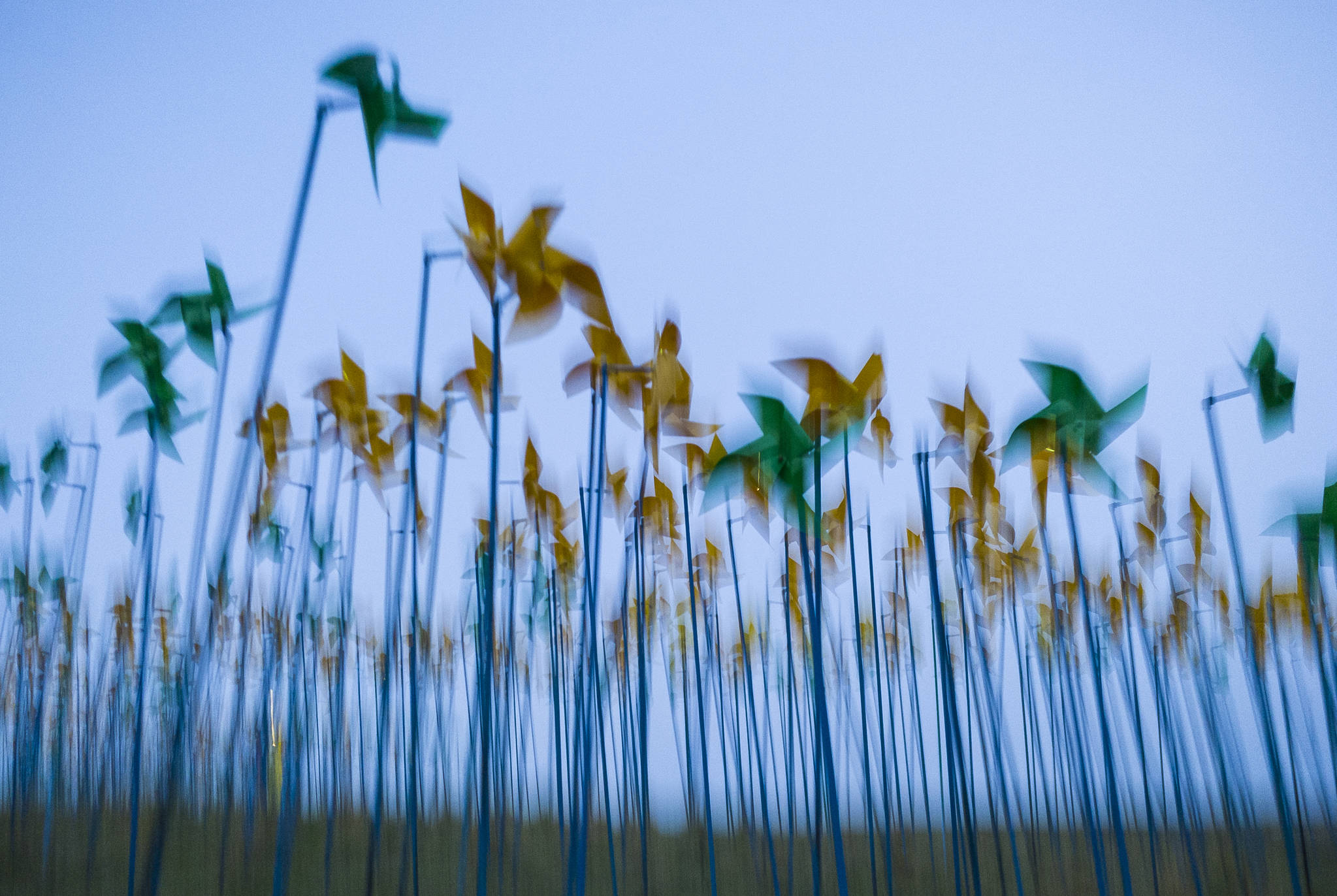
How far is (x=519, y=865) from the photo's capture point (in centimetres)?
240

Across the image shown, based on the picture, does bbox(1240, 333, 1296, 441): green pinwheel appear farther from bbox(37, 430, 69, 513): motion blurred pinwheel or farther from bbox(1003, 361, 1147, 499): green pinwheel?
bbox(37, 430, 69, 513): motion blurred pinwheel

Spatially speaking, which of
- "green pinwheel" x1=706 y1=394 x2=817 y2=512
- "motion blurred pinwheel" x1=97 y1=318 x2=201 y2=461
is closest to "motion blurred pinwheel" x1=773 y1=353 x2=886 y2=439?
"green pinwheel" x1=706 y1=394 x2=817 y2=512

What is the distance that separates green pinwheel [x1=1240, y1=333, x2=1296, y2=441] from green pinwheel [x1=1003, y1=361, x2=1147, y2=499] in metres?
0.34

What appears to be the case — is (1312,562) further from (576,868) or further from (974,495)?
(576,868)

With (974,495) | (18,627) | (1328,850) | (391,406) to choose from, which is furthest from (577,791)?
(1328,850)

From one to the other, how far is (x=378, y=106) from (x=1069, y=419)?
4.70ft

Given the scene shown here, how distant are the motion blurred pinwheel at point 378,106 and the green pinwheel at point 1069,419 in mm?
1243

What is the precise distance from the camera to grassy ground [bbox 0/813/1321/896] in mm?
2059

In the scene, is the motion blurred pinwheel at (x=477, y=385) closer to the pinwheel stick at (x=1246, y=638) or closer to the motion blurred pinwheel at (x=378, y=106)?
the motion blurred pinwheel at (x=378, y=106)

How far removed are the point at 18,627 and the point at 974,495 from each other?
3.30 metres

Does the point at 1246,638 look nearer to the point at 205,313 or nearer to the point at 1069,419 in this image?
the point at 1069,419

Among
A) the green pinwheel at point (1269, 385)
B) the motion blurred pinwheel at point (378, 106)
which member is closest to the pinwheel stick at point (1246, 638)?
the green pinwheel at point (1269, 385)

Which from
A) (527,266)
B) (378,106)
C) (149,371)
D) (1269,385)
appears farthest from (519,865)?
(1269,385)

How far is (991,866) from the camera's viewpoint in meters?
2.69
